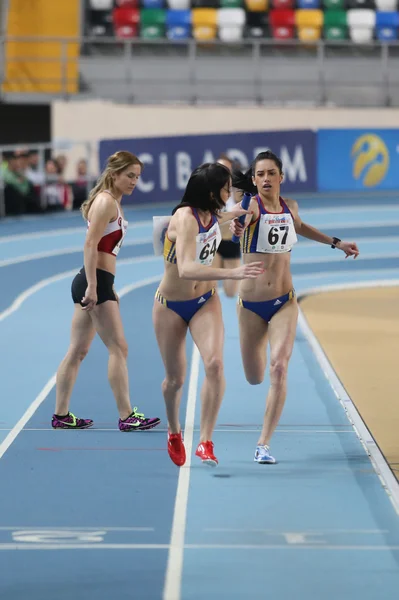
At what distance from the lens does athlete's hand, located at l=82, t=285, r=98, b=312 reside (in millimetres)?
8875

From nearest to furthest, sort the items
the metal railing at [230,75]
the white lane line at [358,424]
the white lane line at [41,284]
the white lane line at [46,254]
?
1. the white lane line at [358,424]
2. the white lane line at [41,284]
3. the white lane line at [46,254]
4. the metal railing at [230,75]

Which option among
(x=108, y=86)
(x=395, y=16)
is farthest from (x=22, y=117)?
(x=395, y=16)

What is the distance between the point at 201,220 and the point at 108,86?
21948mm

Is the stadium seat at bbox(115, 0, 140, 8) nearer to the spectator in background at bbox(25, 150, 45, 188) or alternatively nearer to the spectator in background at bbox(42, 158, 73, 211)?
the spectator in background at bbox(42, 158, 73, 211)

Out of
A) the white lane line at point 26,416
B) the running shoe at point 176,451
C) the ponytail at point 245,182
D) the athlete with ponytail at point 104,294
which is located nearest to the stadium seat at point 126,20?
the white lane line at point 26,416

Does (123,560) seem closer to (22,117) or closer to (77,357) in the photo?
(77,357)

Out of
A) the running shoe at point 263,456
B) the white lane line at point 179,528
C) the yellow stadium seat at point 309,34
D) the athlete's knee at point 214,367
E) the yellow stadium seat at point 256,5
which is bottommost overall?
the white lane line at point 179,528

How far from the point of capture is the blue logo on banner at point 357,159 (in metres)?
29.3

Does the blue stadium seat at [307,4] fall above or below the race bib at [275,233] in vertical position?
above

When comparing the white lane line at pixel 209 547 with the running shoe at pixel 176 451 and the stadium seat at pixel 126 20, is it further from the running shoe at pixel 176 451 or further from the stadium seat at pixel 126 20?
the stadium seat at pixel 126 20

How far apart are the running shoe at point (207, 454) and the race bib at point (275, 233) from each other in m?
1.35

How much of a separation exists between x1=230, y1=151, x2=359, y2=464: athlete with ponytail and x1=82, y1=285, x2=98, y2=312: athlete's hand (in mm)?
1023

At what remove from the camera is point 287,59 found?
98.1 ft

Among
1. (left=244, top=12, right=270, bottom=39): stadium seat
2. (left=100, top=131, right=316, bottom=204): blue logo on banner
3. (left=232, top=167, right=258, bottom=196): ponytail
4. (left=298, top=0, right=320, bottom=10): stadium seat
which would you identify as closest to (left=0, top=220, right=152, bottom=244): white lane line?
(left=100, top=131, right=316, bottom=204): blue logo on banner
